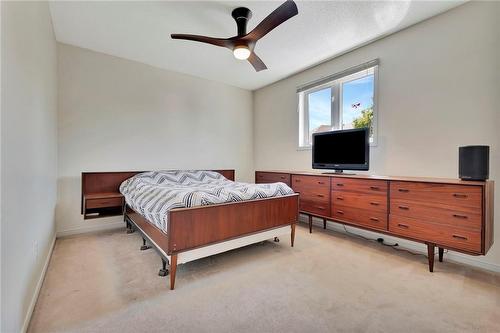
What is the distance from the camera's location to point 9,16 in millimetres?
1268

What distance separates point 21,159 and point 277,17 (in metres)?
2.08

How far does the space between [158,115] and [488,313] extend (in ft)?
14.3

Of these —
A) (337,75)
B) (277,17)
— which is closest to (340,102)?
(337,75)

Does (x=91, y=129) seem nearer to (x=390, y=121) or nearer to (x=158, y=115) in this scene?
(x=158, y=115)

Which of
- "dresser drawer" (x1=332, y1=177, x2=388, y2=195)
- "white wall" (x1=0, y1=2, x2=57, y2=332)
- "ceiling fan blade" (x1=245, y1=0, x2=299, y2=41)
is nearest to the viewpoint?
"white wall" (x1=0, y1=2, x2=57, y2=332)

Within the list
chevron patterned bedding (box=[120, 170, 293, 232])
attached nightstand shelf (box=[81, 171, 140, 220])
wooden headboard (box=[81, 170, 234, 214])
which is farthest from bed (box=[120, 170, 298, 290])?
wooden headboard (box=[81, 170, 234, 214])

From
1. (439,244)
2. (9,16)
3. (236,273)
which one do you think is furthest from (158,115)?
(439,244)

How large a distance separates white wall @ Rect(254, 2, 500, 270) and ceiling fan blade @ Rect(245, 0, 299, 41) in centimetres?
175

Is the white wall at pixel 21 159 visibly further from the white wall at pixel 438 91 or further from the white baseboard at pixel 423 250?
the white wall at pixel 438 91

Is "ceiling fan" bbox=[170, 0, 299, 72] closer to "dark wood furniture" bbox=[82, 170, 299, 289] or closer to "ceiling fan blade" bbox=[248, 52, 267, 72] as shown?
"ceiling fan blade" bbox=[248, 52, 267, 72]

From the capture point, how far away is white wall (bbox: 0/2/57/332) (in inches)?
45.8

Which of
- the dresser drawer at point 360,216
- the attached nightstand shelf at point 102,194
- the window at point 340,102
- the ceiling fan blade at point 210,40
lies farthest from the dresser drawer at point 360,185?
the attached nightstand shelf at point 102,194

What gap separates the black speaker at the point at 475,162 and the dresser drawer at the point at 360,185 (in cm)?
65

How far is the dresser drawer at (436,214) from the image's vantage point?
1926 millimetres
